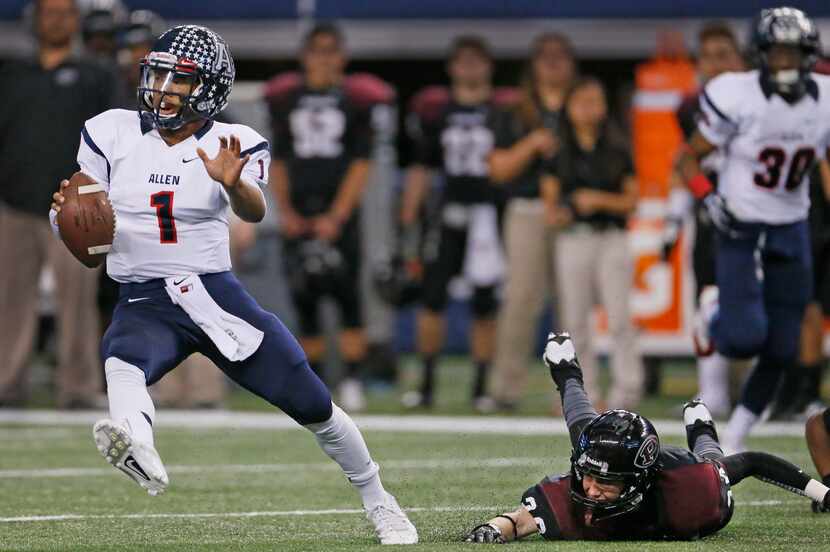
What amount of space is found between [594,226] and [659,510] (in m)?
4.46

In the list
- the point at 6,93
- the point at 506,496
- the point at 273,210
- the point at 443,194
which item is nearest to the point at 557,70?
the point at 443,194

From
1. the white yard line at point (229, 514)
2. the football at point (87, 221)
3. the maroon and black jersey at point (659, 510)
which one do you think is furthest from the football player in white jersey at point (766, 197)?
the football at point (87, 221)

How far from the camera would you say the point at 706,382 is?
31.1 feet

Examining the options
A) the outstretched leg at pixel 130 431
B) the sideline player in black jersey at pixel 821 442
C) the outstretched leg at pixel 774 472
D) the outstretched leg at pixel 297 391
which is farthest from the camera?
the sideline player in black jersey at pixel 821 442

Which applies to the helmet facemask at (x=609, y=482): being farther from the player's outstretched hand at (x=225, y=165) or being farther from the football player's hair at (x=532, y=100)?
the football player's hair at (x=532, y=100)

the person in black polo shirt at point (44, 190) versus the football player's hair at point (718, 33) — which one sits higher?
the football player's hair at point (718, 33)

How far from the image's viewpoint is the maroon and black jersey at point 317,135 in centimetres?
1023

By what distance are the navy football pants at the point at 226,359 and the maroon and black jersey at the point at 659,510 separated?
764 mm

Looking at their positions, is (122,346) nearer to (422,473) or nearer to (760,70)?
(422,473)

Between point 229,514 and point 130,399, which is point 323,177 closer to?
point 229,514

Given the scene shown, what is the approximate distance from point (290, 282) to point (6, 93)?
6.67 feet

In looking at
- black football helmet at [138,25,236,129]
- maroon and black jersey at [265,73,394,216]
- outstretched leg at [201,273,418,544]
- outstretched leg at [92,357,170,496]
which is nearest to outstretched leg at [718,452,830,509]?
outstretched leg at [201,273,418,544]

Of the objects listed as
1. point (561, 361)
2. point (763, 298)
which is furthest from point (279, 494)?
point (763, 298)

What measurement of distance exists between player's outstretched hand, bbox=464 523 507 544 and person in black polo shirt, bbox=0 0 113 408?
502 cm
